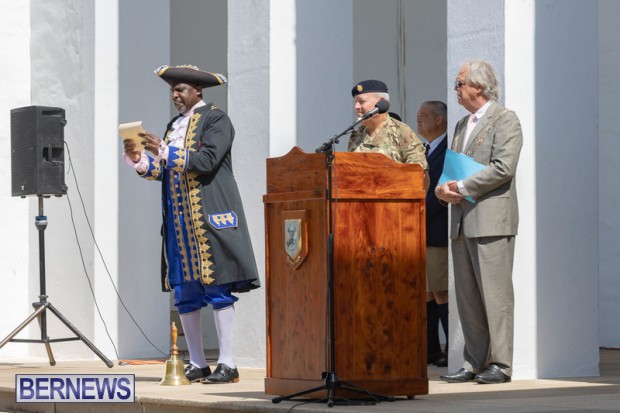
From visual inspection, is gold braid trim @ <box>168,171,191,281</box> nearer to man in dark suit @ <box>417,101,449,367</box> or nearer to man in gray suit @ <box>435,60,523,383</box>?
man in gray suit @ <box>435,60,523,383</box>

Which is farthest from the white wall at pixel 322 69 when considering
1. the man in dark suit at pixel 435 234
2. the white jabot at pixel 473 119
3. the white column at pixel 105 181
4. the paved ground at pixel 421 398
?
the white column at pixel 105 181

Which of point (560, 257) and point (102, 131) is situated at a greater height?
point (102, 131)

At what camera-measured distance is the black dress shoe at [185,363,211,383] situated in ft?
26.5

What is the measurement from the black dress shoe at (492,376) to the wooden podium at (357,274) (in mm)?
1214

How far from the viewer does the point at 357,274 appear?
6.21 m

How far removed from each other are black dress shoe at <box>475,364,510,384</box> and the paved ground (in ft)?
0.23

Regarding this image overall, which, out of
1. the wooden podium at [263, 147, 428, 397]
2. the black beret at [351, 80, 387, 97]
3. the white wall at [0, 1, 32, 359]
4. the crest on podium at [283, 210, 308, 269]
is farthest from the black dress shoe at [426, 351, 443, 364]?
the white wall at [0, 1, 32, 359]

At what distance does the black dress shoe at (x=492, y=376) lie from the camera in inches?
295

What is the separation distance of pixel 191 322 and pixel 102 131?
10.6 ft

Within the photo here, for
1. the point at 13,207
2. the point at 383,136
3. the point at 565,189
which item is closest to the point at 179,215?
the point at 383,136

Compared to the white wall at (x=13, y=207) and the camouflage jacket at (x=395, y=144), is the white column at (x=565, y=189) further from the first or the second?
the white wall at (x=13, y=207)

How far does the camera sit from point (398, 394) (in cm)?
629

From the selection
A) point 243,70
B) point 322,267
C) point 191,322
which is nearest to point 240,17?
point 243,70

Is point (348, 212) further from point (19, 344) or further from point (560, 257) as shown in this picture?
point (19, 344)
